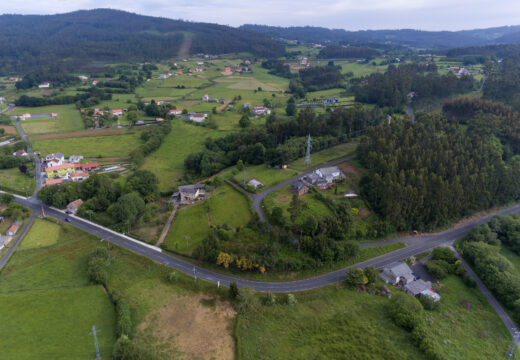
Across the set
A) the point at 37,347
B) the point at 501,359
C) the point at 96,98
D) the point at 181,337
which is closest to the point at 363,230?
the point at 501,359

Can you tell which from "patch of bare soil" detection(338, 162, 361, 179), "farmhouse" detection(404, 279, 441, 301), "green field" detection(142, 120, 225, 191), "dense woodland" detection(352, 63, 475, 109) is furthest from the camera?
"dense woodland" detection(352, 63, 475, 109)

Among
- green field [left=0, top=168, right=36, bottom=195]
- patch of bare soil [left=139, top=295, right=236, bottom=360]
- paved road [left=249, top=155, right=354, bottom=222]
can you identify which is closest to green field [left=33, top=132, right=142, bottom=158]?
green field [left=0, top=168, right=36, bottom=195]

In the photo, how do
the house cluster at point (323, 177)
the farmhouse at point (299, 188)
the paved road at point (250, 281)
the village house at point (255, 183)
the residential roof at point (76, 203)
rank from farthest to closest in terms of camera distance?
A: the village house at point (255, 183) → the house cluster at point (323, 177) → the farmhouse at point (299, 188) → the residential roof at point (76, 203) → the paved road at point (250, 281)

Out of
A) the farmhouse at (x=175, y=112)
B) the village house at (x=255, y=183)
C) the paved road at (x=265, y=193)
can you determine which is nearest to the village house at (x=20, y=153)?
the farmhouse at (x=175, y=112)

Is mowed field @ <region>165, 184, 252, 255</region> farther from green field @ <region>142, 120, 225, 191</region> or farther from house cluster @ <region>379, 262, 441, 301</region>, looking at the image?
house cluster @ <region>379, 262, 441, 301</region>

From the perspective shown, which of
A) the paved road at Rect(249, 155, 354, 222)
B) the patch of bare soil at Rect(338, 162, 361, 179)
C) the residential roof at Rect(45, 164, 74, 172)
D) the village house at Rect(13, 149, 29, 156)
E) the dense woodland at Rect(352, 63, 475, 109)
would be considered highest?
the dense woodland at Rect(352, 63, 475, 109)

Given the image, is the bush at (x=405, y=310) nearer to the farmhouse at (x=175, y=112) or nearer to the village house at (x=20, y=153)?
the village house at (x=20, y=153)

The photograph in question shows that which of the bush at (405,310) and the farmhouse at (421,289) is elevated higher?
the bush at (405,310)
